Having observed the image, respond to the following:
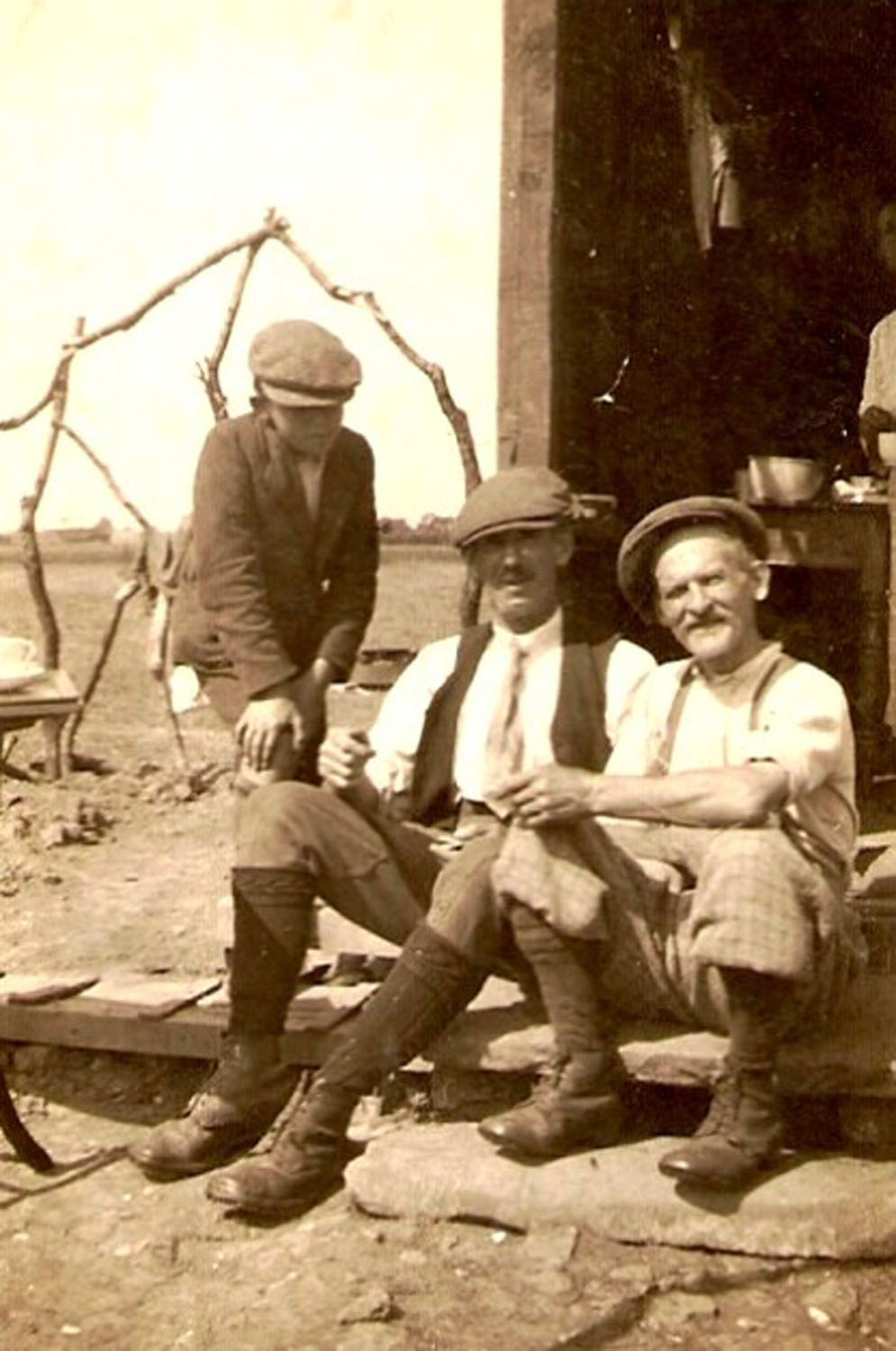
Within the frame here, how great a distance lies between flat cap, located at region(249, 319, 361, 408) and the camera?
4.47 m

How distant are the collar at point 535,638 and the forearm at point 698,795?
24.4 inches

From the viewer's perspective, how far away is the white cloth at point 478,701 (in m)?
4.38

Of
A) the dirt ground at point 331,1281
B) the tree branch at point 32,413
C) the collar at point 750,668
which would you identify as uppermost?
the tree branch at point 32,413

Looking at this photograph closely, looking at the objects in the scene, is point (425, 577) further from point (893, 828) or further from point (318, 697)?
point (318, 697)

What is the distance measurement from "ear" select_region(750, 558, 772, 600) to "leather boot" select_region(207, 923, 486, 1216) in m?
1.05

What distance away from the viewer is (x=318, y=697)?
14.9 ft

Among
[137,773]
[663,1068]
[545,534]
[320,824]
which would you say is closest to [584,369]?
[545,534]

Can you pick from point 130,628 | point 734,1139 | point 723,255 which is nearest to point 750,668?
point 734,1139

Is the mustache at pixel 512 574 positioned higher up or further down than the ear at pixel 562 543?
further down

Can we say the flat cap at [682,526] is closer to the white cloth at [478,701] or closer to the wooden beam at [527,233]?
the white cloth at [478,701]

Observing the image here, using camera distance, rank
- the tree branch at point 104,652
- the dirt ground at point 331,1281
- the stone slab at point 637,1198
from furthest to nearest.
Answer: the tree branch at point 104,652 < the stone slab at point 637,1198 < the dirt ground at point 331,1281

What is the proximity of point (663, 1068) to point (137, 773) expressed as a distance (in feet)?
Result: 19.8

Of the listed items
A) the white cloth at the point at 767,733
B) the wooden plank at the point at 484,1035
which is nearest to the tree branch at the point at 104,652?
the wooden plank at the point at 484,1035

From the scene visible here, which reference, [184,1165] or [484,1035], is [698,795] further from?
[184,1165]
